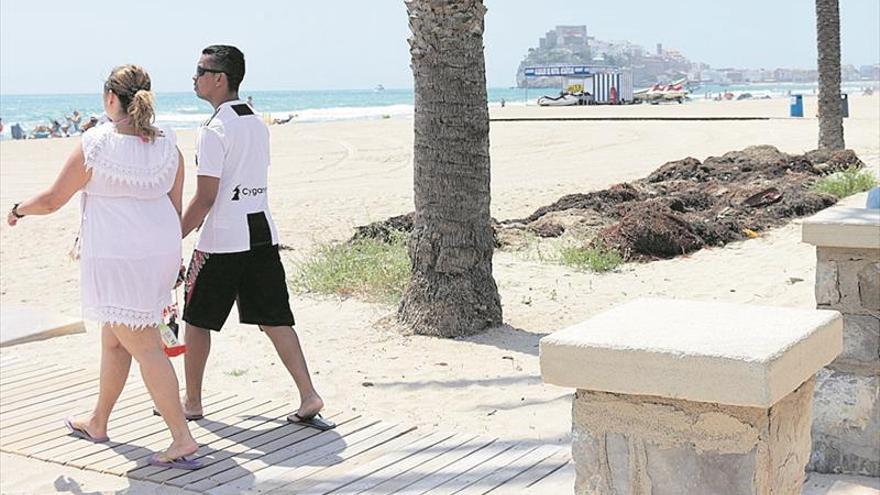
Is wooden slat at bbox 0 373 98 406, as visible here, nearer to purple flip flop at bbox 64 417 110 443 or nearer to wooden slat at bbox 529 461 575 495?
purple flip flop at bbox 64 417 110 443

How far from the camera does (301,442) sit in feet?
17.4

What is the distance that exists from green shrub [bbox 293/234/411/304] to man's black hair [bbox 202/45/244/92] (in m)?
3.37

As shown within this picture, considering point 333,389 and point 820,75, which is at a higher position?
point 820,75

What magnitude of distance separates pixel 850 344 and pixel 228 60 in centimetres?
305

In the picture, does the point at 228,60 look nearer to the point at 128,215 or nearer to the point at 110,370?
the point at 128,215

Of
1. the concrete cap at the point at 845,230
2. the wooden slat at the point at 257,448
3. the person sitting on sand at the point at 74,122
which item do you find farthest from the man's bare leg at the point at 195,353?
the person sitting on sand at the point at 74,122

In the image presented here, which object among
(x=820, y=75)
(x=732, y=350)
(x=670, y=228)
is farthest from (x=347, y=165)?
(x=732, y=350)

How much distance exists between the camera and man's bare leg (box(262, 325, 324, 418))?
5492 mm

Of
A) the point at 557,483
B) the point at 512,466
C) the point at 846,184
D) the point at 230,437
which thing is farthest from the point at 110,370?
the point at 846,184

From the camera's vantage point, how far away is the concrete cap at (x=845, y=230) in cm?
433

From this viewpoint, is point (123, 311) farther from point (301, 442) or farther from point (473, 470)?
point (473, 470)

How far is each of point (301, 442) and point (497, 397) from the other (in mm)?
1247

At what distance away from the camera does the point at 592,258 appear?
9664 mm

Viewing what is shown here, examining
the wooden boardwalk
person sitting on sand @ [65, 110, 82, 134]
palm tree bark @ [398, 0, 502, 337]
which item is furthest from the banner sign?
the wooden boardwalk
